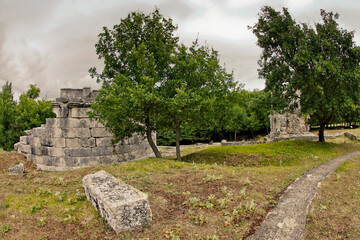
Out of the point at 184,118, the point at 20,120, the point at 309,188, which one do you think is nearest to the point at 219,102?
the point at 184,118

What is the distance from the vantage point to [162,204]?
6.89 meters

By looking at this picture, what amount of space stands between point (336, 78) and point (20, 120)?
31.8 m

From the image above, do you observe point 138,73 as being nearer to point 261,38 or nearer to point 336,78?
point 261,38

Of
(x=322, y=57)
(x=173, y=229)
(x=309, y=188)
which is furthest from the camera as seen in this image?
(x=322, y=57)

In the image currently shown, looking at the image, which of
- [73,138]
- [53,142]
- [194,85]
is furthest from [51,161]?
[194,85]

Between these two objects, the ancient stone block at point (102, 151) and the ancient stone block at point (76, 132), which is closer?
the ancient stone block at point (76, 132)

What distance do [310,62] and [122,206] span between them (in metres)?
18.7

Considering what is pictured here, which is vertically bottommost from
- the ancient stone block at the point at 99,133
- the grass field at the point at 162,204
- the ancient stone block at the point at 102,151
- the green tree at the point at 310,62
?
the grass field at the point at 162,204

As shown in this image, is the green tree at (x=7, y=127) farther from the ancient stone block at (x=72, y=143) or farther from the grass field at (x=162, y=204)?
the grass field at (x=162, y=204)

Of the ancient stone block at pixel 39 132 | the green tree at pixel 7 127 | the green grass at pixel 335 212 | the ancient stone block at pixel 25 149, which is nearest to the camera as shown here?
the green grass at pixel 335 212

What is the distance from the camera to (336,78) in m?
18.4

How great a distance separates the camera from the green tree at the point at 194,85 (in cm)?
1380

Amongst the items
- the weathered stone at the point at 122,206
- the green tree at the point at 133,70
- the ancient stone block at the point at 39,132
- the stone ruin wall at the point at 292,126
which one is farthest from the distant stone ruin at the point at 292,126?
the weathered stone at the point at 122,206

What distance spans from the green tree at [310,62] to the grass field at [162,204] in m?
10.4
